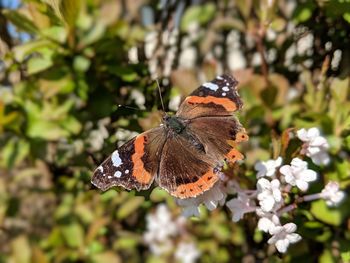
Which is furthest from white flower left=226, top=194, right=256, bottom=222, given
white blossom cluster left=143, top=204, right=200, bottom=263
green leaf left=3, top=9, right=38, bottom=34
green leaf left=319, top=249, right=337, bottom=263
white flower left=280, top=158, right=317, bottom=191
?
white blossom cluster left=143, top=204, right=200, bottom=263

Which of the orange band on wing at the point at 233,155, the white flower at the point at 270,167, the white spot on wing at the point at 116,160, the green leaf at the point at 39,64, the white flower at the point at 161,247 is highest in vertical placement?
the green leaf at the point at 39,64

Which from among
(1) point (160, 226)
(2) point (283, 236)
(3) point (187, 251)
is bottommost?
(3) point (187, 251)

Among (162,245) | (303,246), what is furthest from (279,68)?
(162,245)

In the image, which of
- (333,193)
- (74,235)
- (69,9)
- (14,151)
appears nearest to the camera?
(333,193)

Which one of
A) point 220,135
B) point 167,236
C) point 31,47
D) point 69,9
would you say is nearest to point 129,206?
point 167,236

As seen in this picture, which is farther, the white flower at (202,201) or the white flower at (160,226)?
the white flower at (160,226)

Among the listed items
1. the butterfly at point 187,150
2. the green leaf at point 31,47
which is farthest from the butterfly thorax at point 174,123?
the green leaf at point 31,47

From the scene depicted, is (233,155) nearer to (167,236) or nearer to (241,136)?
(241,136)

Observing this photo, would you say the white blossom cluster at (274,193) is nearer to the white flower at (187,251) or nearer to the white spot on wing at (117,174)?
the white spot on wing at (117,174)
